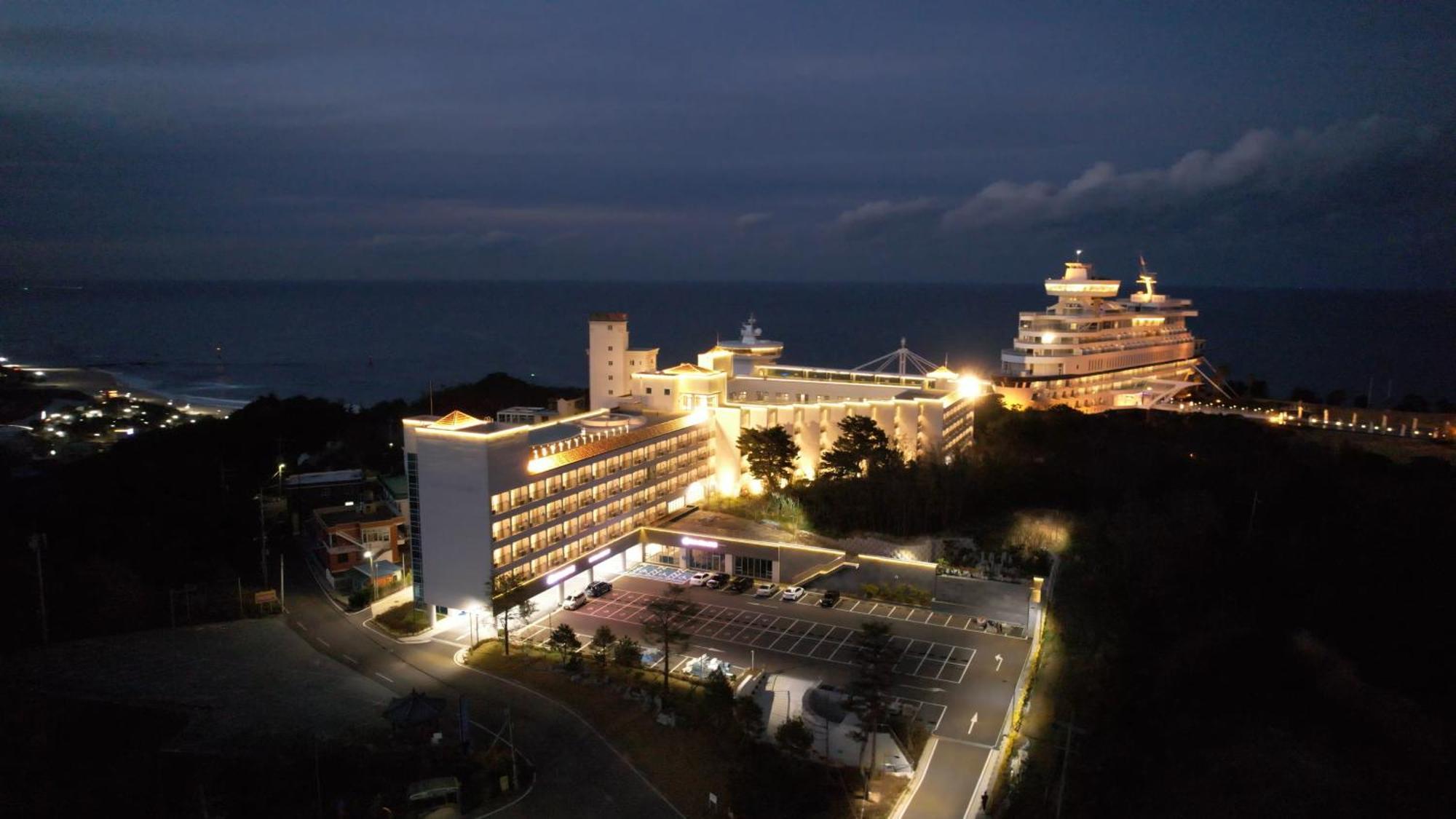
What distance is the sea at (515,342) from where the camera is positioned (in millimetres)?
85312

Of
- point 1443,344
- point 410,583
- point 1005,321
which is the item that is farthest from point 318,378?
point 1443,344

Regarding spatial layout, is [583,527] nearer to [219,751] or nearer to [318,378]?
[219,751]

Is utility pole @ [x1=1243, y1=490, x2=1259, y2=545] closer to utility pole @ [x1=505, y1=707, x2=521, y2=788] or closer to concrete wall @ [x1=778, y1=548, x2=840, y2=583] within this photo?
concrete wall @ [x1=778, y1=548, x2=840, y2=583]

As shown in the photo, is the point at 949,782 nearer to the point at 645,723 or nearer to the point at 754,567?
the point at 645,723

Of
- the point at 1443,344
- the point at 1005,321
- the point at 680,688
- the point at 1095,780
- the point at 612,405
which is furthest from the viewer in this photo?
the point at 1005,321

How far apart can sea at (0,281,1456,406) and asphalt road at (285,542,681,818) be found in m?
43.9

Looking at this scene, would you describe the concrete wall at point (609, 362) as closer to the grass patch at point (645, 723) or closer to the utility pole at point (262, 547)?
the utility pole at point (262, 547)

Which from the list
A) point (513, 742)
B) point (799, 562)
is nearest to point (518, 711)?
point (513, 742)

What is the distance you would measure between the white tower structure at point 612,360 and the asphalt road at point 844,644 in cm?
1206

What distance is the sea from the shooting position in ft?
280

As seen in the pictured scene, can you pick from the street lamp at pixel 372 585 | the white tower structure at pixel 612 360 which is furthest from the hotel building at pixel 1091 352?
the street lamp at pixel 372 585

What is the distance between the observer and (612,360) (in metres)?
38.2

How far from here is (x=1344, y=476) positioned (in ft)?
106

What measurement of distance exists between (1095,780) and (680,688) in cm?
917
